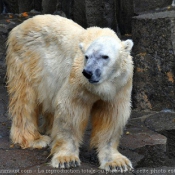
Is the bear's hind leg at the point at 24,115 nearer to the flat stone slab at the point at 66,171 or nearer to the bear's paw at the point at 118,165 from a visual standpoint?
the flat stone slab at the point at 66,171

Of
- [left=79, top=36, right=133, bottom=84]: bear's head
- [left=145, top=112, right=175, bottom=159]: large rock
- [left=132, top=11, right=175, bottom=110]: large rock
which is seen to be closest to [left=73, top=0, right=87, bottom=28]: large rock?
[left=132, top=11, right=175, bottom=110]: large rock

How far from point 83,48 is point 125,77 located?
423 mm

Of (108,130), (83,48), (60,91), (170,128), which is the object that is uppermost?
(83,48)

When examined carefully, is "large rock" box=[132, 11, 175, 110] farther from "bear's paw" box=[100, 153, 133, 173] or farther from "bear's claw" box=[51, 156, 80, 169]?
"bear's claw" box=[51, 156, 80, 169]

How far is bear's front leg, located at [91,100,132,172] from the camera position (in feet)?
Result: 14.4

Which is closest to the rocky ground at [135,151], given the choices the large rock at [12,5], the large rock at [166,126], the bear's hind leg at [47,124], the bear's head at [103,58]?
the large rock at [166,126]

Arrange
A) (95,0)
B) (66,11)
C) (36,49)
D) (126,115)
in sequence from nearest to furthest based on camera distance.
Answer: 1. (126,115)
2. (36,49)
3. (95,0)
4. (66,11)

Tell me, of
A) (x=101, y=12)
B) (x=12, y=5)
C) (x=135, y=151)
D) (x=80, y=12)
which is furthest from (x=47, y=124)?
(x=12, y=5)

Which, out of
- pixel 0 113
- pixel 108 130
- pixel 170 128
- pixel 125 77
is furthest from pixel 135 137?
pixel 0 113

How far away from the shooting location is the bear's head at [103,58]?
3.97m

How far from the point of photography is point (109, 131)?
14.7ft

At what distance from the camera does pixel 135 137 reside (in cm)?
534

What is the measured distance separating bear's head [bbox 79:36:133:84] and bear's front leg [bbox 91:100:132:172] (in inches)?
16.1

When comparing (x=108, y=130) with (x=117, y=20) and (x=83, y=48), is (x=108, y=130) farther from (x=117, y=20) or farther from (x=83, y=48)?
(x=117, y=20)
